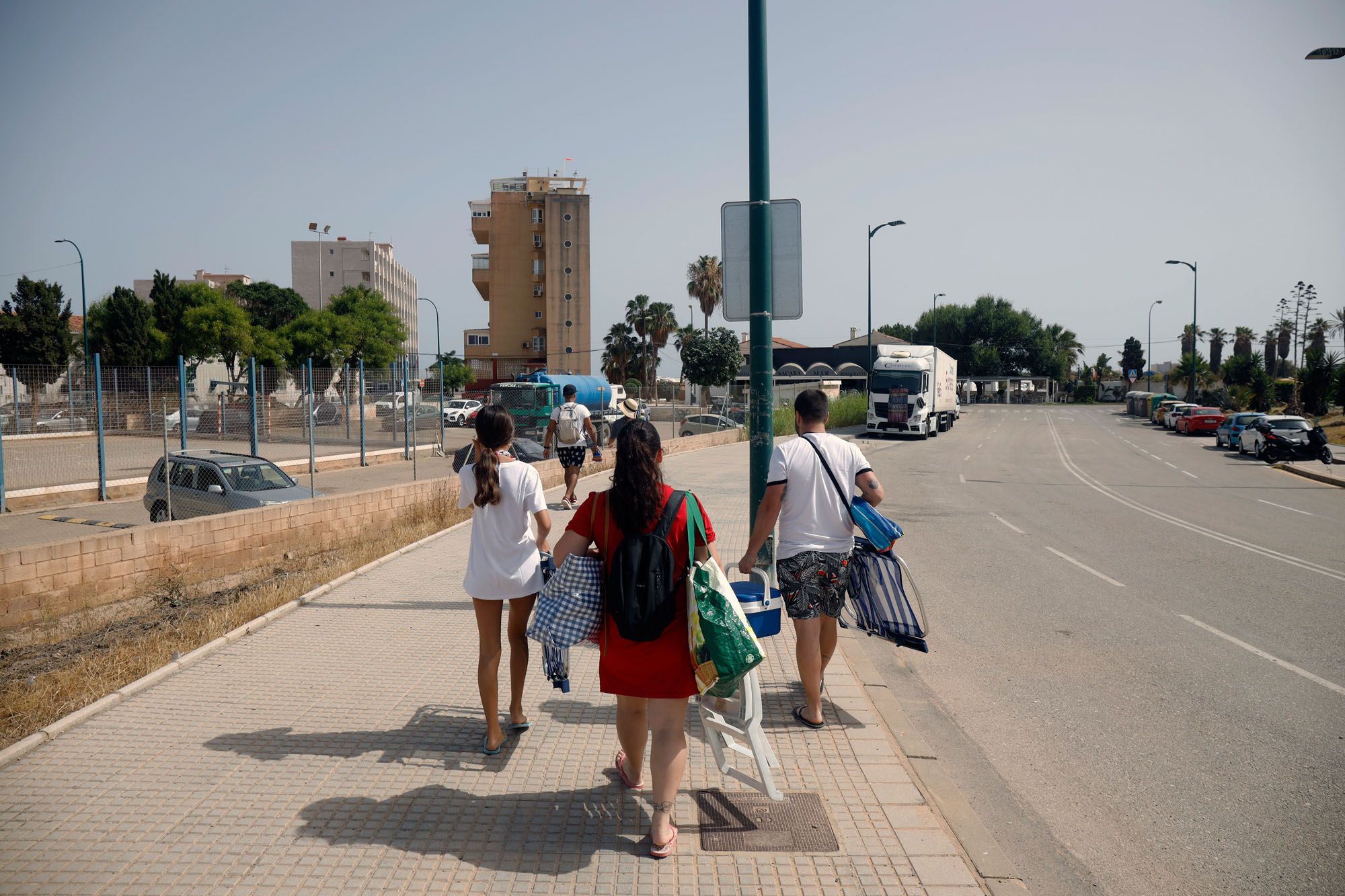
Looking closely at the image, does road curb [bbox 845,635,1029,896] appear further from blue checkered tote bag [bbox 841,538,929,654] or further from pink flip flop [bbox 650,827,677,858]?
pink flip flop [bbox 650,827,677,858]

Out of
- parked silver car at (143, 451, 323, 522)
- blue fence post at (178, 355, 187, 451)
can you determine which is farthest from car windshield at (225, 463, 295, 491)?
blue fence post at (178, 355, 187, 451)

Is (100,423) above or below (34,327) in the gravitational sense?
below

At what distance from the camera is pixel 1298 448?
2722 cm

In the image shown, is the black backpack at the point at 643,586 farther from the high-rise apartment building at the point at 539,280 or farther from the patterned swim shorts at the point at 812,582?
the high-rise apartment building at the point at 539,280

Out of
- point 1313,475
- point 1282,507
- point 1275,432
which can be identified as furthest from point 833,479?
point 1275,432

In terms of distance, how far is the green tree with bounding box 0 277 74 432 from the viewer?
153 feet

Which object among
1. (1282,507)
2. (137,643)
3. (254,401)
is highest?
(254,401)

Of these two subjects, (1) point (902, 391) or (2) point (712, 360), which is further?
(2) point (712, 360)

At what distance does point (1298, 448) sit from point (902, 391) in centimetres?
1445

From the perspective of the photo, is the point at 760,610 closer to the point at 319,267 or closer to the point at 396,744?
the point at 396,744

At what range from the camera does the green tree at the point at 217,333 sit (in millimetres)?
44688

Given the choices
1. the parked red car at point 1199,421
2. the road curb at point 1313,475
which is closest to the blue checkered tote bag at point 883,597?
the road curb at point 1313,475

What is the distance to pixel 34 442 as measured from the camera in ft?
51.3

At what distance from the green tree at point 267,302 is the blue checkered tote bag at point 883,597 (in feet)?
236
